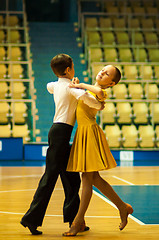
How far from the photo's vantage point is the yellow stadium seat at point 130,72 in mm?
9969

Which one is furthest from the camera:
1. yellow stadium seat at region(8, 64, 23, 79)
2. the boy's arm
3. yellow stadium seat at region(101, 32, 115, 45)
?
yellow stadium seat at region(101, 32, 115, 45)

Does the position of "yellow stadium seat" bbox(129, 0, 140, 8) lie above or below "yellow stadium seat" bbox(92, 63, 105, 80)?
above

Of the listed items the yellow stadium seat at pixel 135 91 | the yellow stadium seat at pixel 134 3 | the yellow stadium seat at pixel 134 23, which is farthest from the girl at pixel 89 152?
the yellow stadium seat at pixel 134 3

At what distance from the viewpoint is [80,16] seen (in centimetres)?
1179

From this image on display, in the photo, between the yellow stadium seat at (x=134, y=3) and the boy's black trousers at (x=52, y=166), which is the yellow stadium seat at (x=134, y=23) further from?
the boy's black trousers at (x=52, y=166)

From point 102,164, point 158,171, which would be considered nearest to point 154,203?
point 102,164

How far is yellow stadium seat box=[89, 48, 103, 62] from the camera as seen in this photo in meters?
10.3

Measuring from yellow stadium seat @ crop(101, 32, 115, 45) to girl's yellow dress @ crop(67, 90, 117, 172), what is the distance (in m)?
8.15

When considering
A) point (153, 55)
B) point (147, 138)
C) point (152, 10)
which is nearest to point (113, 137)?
point (147, 138)

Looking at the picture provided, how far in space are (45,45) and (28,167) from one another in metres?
4.63

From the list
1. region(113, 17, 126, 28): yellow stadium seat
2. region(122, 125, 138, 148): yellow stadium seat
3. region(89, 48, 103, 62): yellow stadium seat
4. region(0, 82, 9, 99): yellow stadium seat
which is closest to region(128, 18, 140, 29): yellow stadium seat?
region(113, 17, 126, 28): yellow stadium seat

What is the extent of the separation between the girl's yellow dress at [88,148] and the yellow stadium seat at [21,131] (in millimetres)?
5743

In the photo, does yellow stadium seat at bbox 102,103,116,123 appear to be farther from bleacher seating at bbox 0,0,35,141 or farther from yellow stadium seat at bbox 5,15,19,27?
yellow stadium seat at bbox 5,15,19,27

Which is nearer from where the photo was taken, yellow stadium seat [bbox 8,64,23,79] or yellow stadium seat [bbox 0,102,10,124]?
yellow stadium seat [bbox 0,102,10,124]
